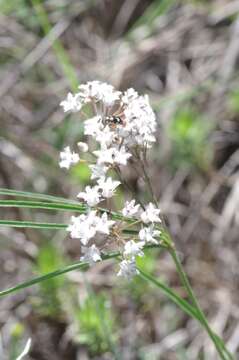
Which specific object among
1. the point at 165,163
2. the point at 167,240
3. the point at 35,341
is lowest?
the point at 167,240

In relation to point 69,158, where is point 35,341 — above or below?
above

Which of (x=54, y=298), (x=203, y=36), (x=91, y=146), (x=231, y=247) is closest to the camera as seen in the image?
(x=54, y=298)

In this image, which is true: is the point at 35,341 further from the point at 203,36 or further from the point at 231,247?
the point at 203,36

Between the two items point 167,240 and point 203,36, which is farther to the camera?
point 203,36

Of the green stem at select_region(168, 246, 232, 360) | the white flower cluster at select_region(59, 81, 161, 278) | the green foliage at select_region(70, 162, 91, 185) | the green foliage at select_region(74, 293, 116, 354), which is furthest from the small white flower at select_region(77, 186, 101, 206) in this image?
A: the green foliage at select_region(70, 162, 91, 185)

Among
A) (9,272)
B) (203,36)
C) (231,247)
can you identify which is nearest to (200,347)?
(231,247)

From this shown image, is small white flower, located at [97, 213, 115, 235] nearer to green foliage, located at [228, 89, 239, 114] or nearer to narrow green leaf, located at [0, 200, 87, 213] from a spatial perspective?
narrow green leaf, located at [0, 200, 87, 213]

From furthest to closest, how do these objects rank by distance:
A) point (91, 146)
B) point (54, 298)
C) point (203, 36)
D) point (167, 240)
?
point (203, 36) → point (91, 146) → point (54, 298) → point (167, 240)
